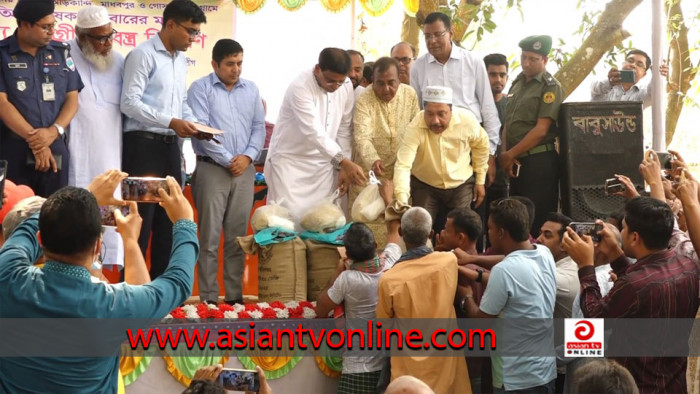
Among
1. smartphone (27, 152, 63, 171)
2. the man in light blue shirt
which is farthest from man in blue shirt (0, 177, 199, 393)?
smartphone (27, 152, 63, 171)

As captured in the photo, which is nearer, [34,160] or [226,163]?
[34,160]

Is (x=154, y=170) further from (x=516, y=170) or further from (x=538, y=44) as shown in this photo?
(x=538, y=44)

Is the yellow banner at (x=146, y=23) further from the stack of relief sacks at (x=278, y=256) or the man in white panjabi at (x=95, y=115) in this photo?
the stack of relief sacks at (x=278, y=256)

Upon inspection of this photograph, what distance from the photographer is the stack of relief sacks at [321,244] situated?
648cm

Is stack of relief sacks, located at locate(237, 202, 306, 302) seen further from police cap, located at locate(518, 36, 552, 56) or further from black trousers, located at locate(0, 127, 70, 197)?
police cap, located at locate(518, 36, 552, 56)

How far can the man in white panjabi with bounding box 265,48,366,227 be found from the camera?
658 centimetres

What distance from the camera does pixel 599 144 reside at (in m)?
6.90

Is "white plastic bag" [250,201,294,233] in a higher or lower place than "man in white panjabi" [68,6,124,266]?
lower

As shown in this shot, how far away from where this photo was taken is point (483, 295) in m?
5.23

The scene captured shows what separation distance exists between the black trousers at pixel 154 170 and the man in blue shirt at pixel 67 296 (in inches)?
122

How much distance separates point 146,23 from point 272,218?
4.42 metres

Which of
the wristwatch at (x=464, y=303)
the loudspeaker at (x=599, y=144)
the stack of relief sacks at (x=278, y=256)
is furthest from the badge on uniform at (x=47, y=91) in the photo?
the loudspeaker at (x=599, y=144)

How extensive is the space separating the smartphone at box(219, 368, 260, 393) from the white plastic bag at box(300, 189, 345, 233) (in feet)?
8.62

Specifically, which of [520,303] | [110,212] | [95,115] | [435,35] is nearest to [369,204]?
[435,35]
